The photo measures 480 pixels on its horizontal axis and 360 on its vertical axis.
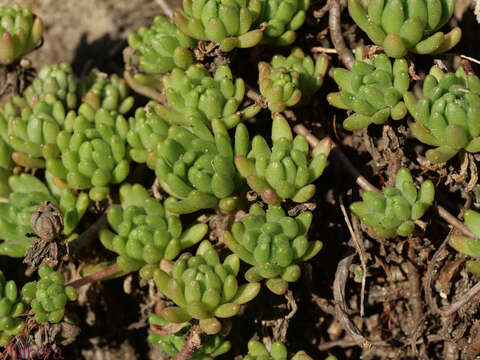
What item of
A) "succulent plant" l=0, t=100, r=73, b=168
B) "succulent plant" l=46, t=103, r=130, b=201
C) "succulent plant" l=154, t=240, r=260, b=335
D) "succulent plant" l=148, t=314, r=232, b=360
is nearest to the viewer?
"succulent plant" l=154, t=240, r=260, b=335

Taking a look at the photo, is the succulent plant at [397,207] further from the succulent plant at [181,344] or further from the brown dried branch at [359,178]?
the succulent plant at [181,344]

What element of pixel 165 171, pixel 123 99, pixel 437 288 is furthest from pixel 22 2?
pixel 437 288

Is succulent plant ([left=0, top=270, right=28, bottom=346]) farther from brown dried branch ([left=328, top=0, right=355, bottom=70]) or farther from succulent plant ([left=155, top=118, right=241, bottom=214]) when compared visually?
brown dried branch ([left=328, top=0, right=355, bottom=70])

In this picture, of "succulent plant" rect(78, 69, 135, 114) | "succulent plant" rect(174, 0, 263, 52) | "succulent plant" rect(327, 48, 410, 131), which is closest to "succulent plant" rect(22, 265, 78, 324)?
"succulent plant" rect(78, 69, 135, 114)

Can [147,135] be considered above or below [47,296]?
above

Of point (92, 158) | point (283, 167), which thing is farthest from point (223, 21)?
point (92, 158)

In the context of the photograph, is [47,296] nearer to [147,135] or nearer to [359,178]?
[147,135]

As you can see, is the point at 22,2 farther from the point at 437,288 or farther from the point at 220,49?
the point at 437,288
